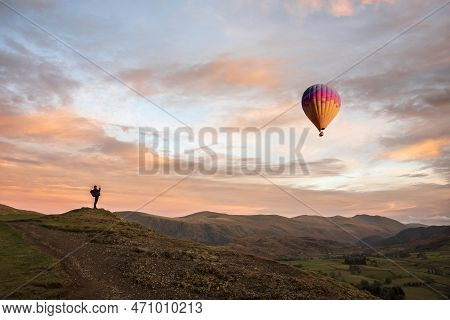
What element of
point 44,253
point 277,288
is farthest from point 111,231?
point 277,288

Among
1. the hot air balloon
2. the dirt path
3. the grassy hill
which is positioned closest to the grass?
the grassy hill

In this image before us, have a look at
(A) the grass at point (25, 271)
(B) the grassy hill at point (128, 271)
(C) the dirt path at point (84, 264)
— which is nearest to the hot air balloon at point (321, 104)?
(B) the grassy hill at point (128, 271)

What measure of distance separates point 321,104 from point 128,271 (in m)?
39.5

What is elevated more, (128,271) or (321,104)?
(321,104)

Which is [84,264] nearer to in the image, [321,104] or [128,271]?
[128,271]

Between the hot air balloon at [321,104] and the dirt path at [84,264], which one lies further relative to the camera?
the hot air balloon at [321,104]

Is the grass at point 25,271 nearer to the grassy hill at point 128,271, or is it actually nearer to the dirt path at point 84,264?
the grassy hill at point 128,271

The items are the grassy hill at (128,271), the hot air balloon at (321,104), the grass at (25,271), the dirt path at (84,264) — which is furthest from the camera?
the hot air balloon at (321,104)

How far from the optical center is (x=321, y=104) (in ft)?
195

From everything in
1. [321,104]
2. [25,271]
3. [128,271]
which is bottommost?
[128,271]

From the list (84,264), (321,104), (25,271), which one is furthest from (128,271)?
(321,104)

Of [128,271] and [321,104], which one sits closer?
[128,271]

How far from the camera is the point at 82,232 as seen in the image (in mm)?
50219

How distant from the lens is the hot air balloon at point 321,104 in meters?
59.3
